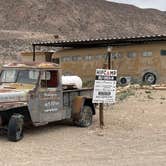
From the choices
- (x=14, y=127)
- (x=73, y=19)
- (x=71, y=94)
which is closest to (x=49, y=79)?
(x=71, y=94)

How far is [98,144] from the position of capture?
442 inches

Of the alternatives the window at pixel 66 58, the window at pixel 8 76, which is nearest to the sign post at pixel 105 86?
the window at pixel 8 76

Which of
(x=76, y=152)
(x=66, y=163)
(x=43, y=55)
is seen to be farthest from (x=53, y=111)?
(x=43, y=55)

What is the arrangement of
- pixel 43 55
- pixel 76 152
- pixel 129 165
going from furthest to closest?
pixel 43 55 < pixel 76 152 < pixel 129 165

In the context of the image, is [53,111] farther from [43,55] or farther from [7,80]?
[43,55]

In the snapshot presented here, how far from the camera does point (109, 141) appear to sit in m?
11.7

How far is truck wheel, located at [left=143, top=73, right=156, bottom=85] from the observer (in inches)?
1175

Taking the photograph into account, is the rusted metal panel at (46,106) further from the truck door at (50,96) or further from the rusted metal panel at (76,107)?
the rusted metal panel at (76,107)

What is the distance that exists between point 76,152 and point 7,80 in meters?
3.34

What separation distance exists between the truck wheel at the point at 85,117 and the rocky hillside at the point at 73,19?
5254 centimetres

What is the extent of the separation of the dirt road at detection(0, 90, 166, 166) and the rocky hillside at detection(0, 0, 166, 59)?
5225 centimetres

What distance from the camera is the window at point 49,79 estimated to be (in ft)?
40.4

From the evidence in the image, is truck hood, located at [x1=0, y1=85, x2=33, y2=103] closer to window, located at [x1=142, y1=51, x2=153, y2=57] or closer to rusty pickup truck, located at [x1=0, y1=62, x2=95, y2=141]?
rusty pickup truck, located at [x1=0, y1=62, x2=95, y2=141]

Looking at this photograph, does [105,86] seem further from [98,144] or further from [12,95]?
[12,95]
